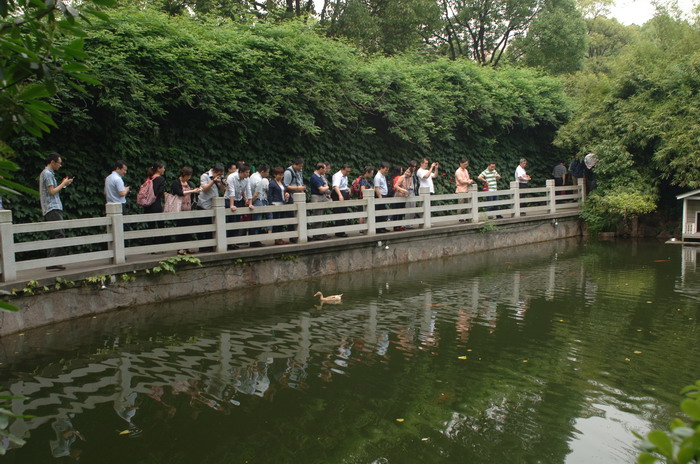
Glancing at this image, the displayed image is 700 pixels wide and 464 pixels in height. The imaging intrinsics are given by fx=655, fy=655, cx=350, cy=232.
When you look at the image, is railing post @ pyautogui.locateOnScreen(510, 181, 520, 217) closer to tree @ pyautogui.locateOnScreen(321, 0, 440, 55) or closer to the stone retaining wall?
the stone retaining wall

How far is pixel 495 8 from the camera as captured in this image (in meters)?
31.0

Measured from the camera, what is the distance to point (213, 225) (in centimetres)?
1084

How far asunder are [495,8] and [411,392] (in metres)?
28.3

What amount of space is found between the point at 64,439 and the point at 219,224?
5.95 m

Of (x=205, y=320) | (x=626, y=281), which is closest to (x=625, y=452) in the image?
(x=205, y=320)

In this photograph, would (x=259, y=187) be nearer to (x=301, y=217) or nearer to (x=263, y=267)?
(x=301, y=217)

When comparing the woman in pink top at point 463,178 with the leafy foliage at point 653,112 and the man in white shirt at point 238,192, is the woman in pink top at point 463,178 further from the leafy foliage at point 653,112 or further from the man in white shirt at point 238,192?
the man in white shirt at point 238,192

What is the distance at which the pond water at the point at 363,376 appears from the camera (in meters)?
5.06

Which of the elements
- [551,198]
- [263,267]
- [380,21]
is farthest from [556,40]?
[263,267]

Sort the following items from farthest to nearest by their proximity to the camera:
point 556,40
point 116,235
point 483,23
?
point 483,23 → point 556,40 → point 116,235

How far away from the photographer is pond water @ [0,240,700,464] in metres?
5.06

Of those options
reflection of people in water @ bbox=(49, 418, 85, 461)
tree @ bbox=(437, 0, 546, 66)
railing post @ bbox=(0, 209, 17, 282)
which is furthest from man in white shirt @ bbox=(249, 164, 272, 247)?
tree @ bbox=(437, 0, 546, 66)

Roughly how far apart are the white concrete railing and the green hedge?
1.42 meters

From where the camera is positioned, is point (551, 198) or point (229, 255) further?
point (551, 198)
